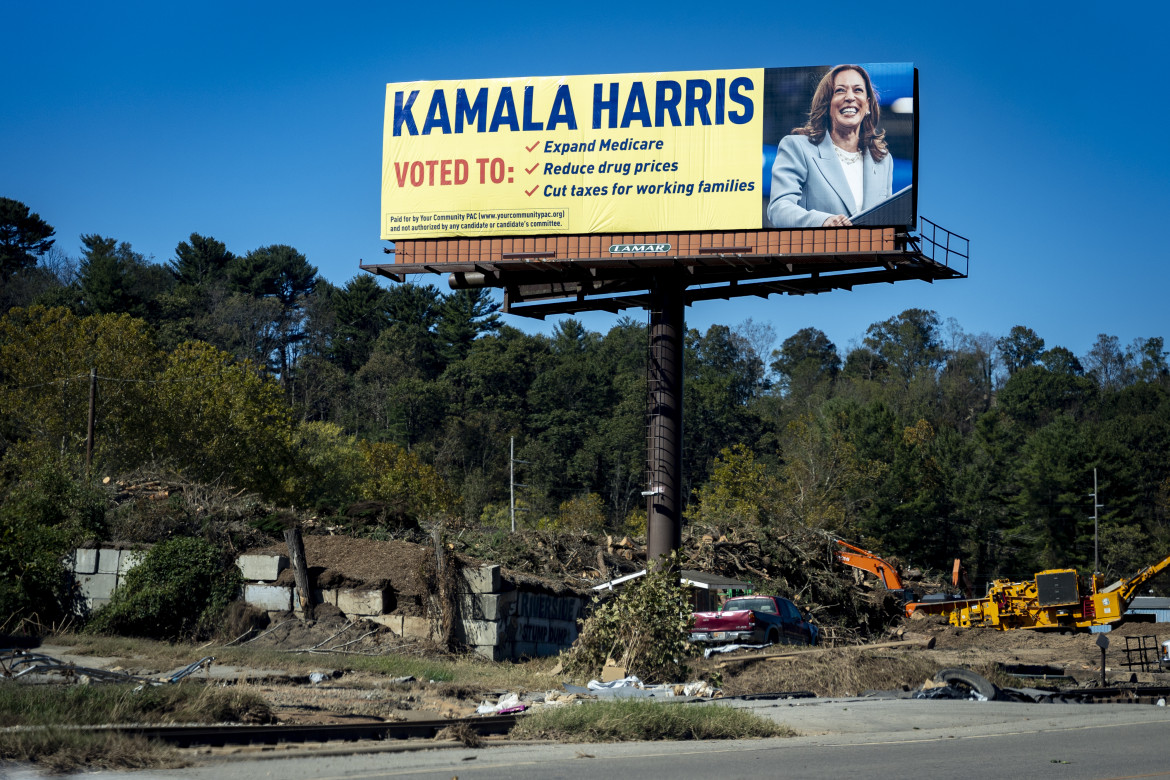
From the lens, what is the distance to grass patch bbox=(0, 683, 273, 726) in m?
10.1

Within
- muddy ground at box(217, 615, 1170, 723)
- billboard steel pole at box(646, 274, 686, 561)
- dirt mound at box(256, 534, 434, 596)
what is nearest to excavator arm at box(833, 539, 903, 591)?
muddy ground at box(217, 615, 1170, 723)

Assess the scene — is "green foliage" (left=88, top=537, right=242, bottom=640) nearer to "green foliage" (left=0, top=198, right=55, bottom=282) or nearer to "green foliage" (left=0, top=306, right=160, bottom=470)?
Result: "green foliage" (left=0, top=306, right=160, bottom=470)

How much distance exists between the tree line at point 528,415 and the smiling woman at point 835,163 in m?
12.3

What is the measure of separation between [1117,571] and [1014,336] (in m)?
66.0

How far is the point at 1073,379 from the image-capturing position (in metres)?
108

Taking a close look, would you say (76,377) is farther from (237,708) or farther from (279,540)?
(237,708)

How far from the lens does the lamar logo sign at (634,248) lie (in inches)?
1148

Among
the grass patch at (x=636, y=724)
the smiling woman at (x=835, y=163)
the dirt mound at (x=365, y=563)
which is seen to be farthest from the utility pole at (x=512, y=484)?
the grass patch at (x=636, y=724)

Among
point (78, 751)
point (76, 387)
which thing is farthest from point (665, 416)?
point (76, 387)

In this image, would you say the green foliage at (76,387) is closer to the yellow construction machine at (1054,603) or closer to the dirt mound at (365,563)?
the dirt mound at (365,563)

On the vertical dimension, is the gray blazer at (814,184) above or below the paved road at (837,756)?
above

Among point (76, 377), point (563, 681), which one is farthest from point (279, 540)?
point (76, 377)

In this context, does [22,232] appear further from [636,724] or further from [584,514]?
[636,724]

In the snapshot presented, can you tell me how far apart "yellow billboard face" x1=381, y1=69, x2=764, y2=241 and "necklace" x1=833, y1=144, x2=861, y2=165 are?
209 centimetres
